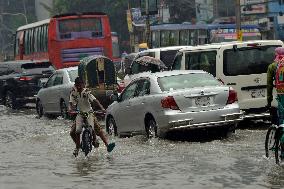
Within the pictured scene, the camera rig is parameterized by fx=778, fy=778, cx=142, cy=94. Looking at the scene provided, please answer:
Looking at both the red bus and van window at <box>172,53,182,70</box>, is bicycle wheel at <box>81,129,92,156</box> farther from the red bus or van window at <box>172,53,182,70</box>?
the red bus

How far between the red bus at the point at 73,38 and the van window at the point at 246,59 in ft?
64.7

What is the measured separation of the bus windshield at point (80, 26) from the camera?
36.8 metres

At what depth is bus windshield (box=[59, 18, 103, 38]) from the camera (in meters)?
36.8

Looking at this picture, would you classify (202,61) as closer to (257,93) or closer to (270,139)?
(257,93)

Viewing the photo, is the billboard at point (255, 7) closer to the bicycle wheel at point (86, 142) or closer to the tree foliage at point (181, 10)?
the tree foliage at point (181, 10)

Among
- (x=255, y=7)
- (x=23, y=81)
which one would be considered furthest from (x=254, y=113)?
(x=255, y=7)

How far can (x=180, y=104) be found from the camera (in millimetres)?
15453

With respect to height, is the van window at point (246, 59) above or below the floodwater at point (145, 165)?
above

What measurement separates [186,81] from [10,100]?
16407 mm

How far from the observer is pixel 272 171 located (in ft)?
37.4

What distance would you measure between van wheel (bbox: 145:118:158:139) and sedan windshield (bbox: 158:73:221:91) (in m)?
0.75

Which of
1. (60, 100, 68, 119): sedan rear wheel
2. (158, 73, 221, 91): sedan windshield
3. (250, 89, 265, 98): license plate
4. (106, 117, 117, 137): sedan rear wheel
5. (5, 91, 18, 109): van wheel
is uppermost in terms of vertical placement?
(158, 73, 221, 91): sedan windshield

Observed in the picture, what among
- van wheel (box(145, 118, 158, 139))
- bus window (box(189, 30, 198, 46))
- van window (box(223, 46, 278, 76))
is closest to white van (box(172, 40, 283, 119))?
van window (box(223, 46, 278, 76))

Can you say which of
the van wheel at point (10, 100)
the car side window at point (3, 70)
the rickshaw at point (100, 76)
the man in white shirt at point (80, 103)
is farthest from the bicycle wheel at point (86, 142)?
the car side window at point (3, 70)
